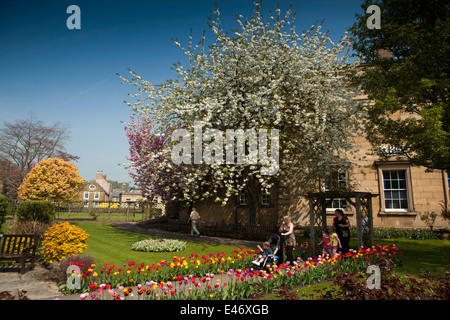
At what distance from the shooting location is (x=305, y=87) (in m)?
13.8

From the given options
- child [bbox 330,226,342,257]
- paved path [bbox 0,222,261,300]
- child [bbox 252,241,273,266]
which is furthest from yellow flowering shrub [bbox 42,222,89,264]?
child [bbox 330,226,342,257]

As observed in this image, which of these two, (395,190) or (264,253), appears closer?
(264,253)

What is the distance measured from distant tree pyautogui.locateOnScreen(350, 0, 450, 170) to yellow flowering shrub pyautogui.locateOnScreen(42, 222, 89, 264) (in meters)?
10.7

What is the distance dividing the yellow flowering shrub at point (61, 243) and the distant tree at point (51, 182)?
883 inches

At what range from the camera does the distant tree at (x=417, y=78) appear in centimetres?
870

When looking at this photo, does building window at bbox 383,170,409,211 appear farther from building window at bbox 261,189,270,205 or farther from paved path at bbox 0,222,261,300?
paved path at bbox 0,222,261,300

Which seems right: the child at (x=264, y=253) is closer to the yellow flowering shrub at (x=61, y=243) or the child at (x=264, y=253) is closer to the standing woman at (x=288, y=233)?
the standing woman at (x=288, y=233)

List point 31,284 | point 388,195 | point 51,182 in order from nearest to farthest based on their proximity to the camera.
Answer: point 31,284 → point 388,195 → point 51,182

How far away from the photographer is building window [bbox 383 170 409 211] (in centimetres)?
1644

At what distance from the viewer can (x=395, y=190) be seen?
16.6 meters

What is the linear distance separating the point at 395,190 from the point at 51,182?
30.9 m

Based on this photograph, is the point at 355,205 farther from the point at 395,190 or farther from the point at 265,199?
the point at 265,199

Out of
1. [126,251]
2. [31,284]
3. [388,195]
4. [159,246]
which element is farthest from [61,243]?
[388,195]
